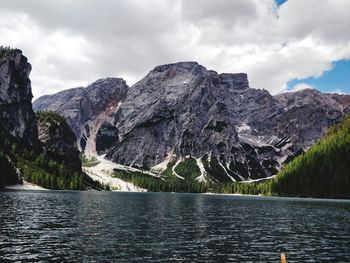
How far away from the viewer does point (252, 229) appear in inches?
2788

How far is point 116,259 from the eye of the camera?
4116 centimetres

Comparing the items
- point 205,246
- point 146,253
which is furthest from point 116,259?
point 205,246

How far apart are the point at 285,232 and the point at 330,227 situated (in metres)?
13.0

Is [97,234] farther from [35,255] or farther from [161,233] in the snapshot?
[35,255]

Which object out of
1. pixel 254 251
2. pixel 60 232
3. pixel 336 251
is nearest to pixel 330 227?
pixel 336 251

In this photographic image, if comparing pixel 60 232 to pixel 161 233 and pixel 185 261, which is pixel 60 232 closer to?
pixel 161 233

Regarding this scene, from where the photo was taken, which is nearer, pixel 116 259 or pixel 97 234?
pixel 116 259

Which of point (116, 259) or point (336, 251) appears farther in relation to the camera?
point (336, 251)

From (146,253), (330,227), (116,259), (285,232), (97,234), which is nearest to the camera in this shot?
(116,259)

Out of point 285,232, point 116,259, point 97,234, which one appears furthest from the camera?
point 285,232

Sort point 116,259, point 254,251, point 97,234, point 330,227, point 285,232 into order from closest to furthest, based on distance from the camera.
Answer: point 116,259
point 254,251
point 97,234
point 285,232
point 330,227

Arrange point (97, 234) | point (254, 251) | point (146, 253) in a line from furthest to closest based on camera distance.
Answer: point (97, 234) → point (254, 251) → point (146, 253)

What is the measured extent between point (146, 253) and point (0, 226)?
93.9 ft

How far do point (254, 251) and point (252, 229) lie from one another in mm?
22497
